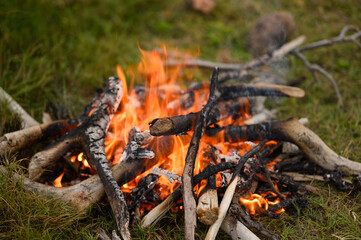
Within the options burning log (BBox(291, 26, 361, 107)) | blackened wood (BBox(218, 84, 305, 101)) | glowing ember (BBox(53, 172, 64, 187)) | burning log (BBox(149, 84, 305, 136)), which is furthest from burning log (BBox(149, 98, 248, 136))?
burning log (BBox(291, 26, 361, 107))

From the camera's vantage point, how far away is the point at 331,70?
5.12 metres

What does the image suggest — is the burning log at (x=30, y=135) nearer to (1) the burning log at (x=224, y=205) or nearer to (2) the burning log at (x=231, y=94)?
(2) the burning log at (x=231, y=94)

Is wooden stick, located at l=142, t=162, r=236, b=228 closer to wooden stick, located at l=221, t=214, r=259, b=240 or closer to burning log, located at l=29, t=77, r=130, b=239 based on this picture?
burning log, located at l=29, t=77, r=130, b=239

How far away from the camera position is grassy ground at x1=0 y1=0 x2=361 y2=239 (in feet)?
7.91

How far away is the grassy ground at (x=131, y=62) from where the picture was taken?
2410 mm

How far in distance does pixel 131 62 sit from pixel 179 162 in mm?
2908

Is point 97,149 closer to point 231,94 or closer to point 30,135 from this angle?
point 30,135

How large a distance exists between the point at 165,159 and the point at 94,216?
778mm

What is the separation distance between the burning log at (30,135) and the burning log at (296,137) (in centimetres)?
154

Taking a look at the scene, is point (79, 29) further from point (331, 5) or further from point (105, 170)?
point (331, 5)

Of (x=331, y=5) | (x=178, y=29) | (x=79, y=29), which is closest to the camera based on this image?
(x=79, y=29)

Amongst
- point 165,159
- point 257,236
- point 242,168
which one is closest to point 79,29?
point 165,159

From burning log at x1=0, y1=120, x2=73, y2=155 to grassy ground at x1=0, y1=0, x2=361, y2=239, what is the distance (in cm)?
12

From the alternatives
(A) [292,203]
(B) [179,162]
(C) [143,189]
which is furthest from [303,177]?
(C) [143,189]
